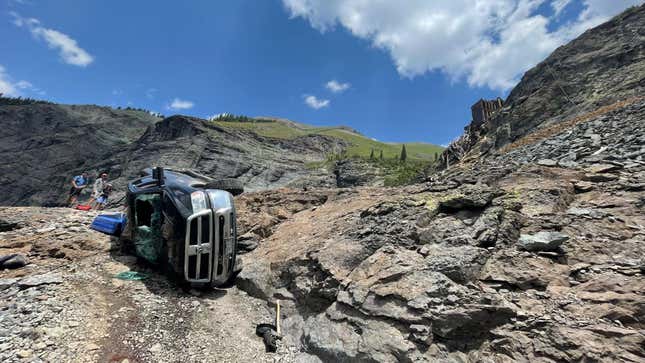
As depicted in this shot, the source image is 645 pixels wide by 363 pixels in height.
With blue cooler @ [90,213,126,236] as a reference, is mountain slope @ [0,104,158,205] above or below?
above

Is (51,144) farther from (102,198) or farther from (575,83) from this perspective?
(575,83)

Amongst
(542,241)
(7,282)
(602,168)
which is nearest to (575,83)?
(602,168)

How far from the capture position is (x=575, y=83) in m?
23.4

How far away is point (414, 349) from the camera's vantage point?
4559mm

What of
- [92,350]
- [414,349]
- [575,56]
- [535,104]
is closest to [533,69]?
[575,56]

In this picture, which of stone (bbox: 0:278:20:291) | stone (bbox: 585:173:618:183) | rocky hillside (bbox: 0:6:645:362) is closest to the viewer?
rocky hillside (bbox: 0:6:645:362)

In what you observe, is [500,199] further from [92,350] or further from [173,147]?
[173,147]

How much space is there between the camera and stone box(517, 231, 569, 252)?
5.22m

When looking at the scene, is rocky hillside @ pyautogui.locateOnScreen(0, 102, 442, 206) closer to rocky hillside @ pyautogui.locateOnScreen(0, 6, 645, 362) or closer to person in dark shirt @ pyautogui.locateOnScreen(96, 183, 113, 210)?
person in dark shirt @ pyautogui.locateOnScreen(96, 183, 113, 210)

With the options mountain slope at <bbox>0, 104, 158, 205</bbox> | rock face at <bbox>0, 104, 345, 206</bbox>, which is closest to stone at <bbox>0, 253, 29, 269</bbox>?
rock face at <bbox>0, 104, 345, 206</bbox>

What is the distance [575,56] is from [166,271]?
116ft

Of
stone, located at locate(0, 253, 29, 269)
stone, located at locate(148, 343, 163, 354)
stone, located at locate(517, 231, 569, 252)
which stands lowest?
stone, located at locate(148, 343, 163, 354)

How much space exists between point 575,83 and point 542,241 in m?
25.3

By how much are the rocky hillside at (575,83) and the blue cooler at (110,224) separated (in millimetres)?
22782
